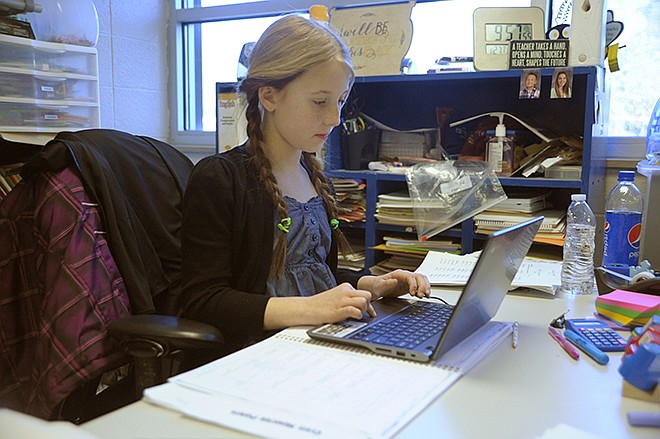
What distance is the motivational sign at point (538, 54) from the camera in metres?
1.64

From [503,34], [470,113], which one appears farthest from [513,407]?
[470,113]

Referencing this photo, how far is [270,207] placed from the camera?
115 centimetres

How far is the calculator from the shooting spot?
2.94 ft

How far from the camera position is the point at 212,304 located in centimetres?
104

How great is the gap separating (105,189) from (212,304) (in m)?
0.32

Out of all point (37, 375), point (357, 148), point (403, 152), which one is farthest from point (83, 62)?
point (37, 375)

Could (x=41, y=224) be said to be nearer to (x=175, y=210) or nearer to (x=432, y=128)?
(x=175, y=210)

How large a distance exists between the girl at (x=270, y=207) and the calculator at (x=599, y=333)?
262mm

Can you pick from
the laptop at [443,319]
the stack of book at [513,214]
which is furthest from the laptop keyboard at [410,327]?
the stack of book at [513,214]

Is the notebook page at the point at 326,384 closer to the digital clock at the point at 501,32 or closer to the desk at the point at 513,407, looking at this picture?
the desk at the point at 513,407

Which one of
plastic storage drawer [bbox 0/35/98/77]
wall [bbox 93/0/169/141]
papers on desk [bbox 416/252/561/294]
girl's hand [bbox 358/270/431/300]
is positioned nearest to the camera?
girl's hand [bbox 358/270/431/300]

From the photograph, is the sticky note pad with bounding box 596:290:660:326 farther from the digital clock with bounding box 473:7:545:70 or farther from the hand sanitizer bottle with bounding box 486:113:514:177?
the digital clock with bounding box 473:7:545:70

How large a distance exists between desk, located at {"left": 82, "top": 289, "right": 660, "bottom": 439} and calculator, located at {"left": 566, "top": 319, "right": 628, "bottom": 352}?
0.02 m

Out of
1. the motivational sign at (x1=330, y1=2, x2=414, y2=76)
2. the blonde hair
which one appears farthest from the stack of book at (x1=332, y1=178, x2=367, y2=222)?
the blonde hair
